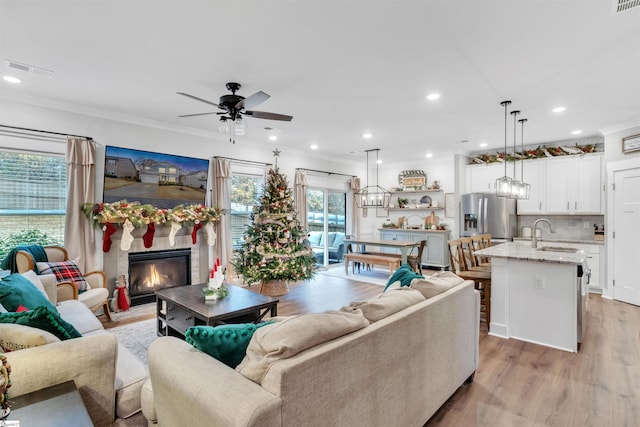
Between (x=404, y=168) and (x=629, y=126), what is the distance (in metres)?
4.47

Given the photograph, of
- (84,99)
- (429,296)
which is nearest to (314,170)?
(84,99)

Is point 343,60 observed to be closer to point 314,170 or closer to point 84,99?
point 84,99

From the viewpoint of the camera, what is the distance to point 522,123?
4.96 meters

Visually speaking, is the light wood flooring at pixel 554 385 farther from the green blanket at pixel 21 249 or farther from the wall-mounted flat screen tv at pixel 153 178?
the wall-mounted flat screen tv at pixel 153 178

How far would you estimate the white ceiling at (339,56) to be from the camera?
2242 mm

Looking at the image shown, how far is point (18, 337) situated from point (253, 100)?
235 cm

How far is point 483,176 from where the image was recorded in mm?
7109

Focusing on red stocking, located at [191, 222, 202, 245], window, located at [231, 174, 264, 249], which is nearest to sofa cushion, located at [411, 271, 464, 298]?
red stocking, located at [191, 222, 202, 245]

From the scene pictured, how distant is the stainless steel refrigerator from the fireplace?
5.70 m

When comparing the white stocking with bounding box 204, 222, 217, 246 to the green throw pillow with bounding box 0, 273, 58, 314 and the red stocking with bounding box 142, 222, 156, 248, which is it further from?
the green throw pillow with bounding box 0, 273, 58, 314

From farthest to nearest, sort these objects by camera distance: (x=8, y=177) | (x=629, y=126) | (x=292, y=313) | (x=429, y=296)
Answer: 1. (x=629, y=126)
2. (x=292, y=313)
3. (x=8, y=177)
4. (x=429, y=296)

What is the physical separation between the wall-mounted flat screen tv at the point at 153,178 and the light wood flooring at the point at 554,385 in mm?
4511

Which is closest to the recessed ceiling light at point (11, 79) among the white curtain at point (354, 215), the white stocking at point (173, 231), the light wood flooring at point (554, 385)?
the white stocking at point (173, 231)

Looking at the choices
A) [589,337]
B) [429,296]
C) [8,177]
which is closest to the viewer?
[429,296]
